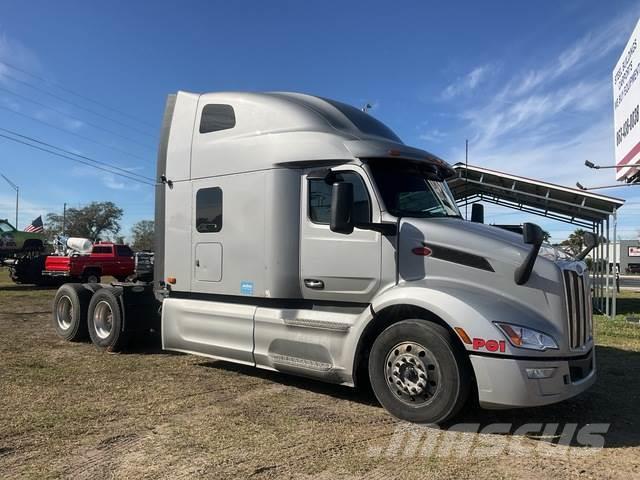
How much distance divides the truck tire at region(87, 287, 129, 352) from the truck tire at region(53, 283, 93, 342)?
24cm

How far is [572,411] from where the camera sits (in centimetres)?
549

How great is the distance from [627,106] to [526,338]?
11970mm

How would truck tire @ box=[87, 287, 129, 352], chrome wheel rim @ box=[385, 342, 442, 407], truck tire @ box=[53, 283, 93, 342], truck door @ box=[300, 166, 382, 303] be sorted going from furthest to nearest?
truck tire @ box=[53, 283, 93, 342]
truck tire @ box=[87, 287, 129, 352]
truck door @ box=[300, 166, 382, 303]
chrome wheel rim @ box=[385, 342, 442, 407]

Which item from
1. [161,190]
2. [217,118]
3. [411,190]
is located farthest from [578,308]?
[161,190]

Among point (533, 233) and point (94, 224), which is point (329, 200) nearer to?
point (533, 233)

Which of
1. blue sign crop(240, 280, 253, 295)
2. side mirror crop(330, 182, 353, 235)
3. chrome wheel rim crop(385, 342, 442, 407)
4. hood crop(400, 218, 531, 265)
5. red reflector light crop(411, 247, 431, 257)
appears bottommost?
chrome wheel rim crop(385, 342, 442, 407)

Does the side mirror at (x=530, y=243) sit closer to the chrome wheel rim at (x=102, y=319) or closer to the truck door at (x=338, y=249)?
the truck door at (x=338, y=249)

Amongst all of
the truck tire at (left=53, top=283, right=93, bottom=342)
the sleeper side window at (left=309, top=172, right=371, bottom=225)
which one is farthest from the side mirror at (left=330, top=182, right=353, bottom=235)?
the truck tire at (left=53, top=283, right=93, bottom=342)

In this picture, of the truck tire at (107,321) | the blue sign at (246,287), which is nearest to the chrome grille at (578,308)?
the blue sign at (246,287)

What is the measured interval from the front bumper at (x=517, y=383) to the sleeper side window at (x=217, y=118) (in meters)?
4.00

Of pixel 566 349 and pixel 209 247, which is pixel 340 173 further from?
pixel 566 349

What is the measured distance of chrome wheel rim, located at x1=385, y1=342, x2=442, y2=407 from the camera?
15.9ft

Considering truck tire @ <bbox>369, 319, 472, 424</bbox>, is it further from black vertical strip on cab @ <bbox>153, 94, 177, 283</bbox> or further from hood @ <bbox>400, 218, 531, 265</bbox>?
black vertical strip on cab @ <bbox>153, 94, 177, 283</bbox>

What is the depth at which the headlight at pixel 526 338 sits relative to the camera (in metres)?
4.52
